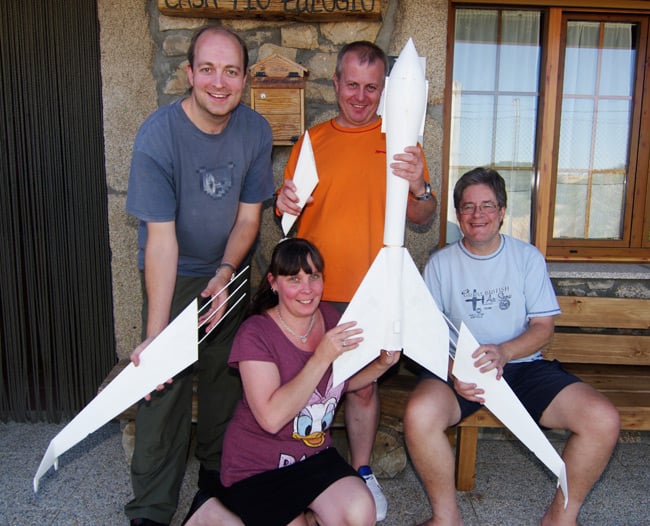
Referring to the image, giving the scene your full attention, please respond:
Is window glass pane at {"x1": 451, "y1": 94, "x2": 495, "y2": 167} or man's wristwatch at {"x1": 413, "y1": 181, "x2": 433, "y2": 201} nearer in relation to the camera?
man's wristwatch at {"x1": 413, "y1": 181, "x2": 433, "y2": 201}

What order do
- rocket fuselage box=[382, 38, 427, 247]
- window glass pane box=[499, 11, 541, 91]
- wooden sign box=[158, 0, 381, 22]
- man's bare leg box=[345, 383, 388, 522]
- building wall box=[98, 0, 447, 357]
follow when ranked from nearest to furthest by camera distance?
1. rocket fuselage box=[382, 38, 427, 247]
2. man's bare leg box=[345, 383, 388, 522]
3. wooden sign box=[158, 0, 381, 22]
4. building wall box=[98, 0, 447, 357]
5. window glass pane box=[499, 11, 541, 91]

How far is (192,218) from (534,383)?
1493 millimetres

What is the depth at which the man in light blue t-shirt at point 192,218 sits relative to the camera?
1.93 m

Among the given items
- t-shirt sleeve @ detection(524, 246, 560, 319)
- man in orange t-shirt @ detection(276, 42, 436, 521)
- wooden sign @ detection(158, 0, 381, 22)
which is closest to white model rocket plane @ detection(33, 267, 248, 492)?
man in orange t-shirt @ detection(276, 42, 436, 521)

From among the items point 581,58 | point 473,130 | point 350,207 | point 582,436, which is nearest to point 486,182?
point 350,207

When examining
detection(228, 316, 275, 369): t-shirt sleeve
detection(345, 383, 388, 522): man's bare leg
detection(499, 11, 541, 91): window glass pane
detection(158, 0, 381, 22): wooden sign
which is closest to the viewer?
detection(228, 316, 275, 369): t-shirt sleeve

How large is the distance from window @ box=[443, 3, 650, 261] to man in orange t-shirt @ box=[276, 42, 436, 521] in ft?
3.72

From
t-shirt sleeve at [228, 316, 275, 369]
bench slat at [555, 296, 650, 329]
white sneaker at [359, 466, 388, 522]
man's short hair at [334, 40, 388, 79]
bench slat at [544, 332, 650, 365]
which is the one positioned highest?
man's short hair at [334, 40, 388, 79]

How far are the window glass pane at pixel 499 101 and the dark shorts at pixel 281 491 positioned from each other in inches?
69.7

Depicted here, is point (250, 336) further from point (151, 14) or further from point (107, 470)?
point (151, 14)

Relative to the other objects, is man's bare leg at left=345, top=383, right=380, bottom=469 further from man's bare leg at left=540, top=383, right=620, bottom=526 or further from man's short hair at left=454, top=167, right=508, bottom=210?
man's short hair at left=454, top=167, right=508, bottom=210

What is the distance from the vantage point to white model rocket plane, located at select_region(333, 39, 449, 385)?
1.74 m

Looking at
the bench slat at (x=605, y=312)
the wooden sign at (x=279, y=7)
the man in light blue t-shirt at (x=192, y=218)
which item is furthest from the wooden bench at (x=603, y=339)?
the wooden sign at (x=279, y=7)

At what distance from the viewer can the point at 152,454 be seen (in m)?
2.15
